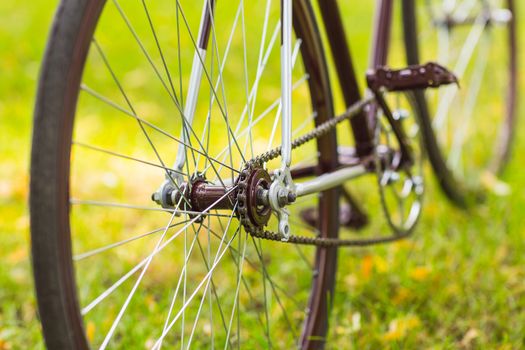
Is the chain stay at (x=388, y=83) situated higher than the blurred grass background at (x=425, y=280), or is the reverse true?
the chain stay at (x=388, y=83)

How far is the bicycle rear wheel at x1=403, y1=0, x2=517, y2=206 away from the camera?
2496mm

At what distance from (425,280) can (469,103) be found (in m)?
1.30

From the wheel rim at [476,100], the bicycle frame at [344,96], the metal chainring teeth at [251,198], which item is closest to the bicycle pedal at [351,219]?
the bicycle frame at [344,96]

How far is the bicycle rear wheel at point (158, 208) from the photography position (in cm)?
114

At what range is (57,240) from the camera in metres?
1.13

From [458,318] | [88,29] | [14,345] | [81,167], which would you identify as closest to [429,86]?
[458,318]

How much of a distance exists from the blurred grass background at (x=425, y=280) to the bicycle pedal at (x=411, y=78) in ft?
2.01

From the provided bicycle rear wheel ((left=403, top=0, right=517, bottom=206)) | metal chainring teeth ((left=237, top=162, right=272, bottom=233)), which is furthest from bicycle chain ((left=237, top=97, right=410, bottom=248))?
bicycle rear wheel ((left=403, top=0, right=517, bottom=206))

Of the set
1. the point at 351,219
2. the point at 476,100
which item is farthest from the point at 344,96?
Answer: the point at 476,100

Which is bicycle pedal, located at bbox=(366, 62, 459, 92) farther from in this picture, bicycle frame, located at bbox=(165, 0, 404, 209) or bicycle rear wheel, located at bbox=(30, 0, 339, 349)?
bicycle rear wheel, located at bbox=(30, 0, 339, 349)

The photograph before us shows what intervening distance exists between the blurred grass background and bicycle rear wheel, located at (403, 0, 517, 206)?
0.11 meters

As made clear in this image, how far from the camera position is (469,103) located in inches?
135

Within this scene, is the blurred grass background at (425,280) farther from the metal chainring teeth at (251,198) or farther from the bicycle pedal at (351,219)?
the metal chainring teeth at (251,198)

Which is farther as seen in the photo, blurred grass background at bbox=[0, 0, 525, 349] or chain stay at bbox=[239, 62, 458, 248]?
blurred grass background at bbox=[0, 0, 525, 349]
